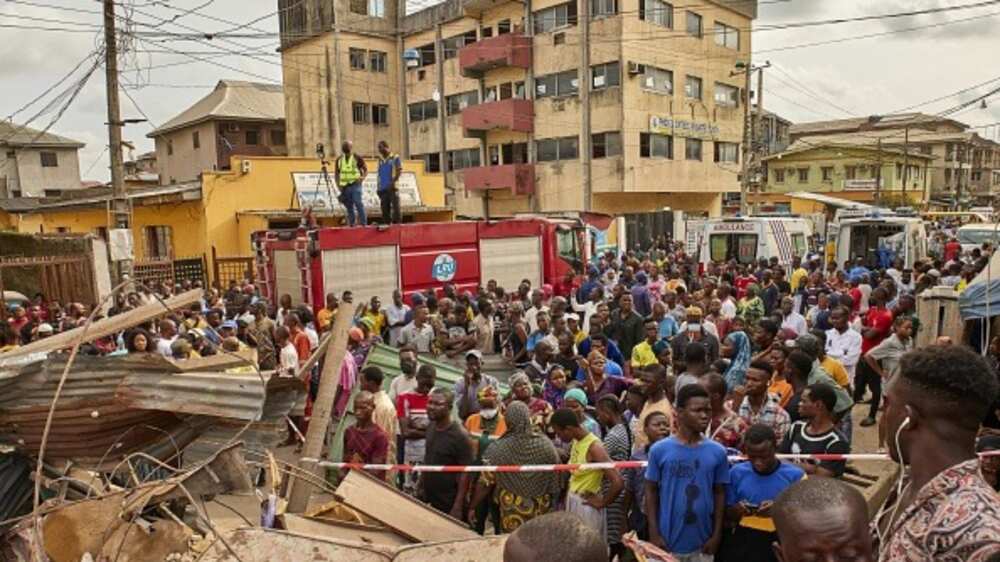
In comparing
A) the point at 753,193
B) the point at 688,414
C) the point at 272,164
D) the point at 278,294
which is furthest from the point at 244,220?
the point at 753,193

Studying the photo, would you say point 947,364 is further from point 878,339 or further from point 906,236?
point 906,236

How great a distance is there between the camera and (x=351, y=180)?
1240 cm

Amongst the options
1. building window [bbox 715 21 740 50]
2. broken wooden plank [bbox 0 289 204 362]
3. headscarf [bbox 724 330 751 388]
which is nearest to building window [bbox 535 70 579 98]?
building window [bbox 715 21 740 50]

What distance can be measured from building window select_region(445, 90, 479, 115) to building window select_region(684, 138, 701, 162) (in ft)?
36.0

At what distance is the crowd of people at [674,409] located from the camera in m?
2.01

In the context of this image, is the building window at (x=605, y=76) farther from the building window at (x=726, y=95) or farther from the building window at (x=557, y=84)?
the building window at (x=726, y=95)

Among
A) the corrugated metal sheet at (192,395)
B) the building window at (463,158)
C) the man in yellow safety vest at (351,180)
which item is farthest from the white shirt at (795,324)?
the building window at (463,158)

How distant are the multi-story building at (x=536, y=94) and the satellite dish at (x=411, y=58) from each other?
0.15 m

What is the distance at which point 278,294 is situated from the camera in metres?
13.2

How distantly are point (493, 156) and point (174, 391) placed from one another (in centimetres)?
3202

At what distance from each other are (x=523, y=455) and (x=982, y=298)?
231 inches

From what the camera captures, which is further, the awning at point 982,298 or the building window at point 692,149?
the building window at point 692,149

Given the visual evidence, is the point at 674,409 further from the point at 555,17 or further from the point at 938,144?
the point at 938,144

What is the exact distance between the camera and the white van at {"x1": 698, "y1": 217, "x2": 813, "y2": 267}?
16.5 m
